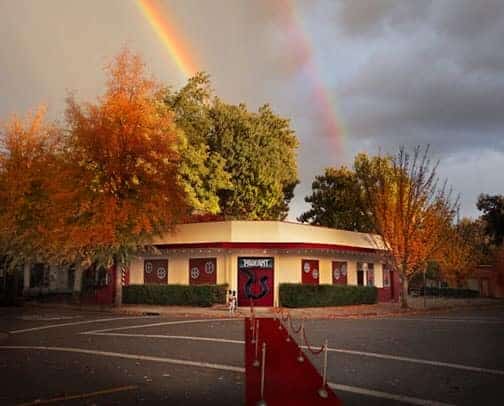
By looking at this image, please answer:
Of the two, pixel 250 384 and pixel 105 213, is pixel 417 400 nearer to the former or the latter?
pixel 250 384

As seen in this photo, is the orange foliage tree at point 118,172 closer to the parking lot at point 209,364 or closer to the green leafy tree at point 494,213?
the parking lot at point 209,364

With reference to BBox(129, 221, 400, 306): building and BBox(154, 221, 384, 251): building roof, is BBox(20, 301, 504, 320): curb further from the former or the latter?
BBox(154, 221, 384, 251): building roof

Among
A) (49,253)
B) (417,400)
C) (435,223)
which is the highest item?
(435,223)

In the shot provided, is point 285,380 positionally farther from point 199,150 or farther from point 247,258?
point 199,150

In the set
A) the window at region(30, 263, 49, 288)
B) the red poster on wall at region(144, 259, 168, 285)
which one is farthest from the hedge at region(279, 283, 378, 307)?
the window at region(30, 263, 49, 288)

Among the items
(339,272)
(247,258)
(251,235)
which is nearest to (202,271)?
A: (247,258)

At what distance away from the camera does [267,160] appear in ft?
169

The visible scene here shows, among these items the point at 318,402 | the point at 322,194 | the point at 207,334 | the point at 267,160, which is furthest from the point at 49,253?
the point at 322,194

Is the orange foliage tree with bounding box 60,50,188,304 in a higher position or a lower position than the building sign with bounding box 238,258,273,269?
higher

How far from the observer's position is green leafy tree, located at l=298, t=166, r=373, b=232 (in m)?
64.0

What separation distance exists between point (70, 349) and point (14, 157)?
22.9 m

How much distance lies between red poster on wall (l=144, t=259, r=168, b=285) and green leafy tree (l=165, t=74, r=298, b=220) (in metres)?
7.29

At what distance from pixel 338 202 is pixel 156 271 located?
32066 millimetres

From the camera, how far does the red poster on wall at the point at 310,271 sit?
35844mm
